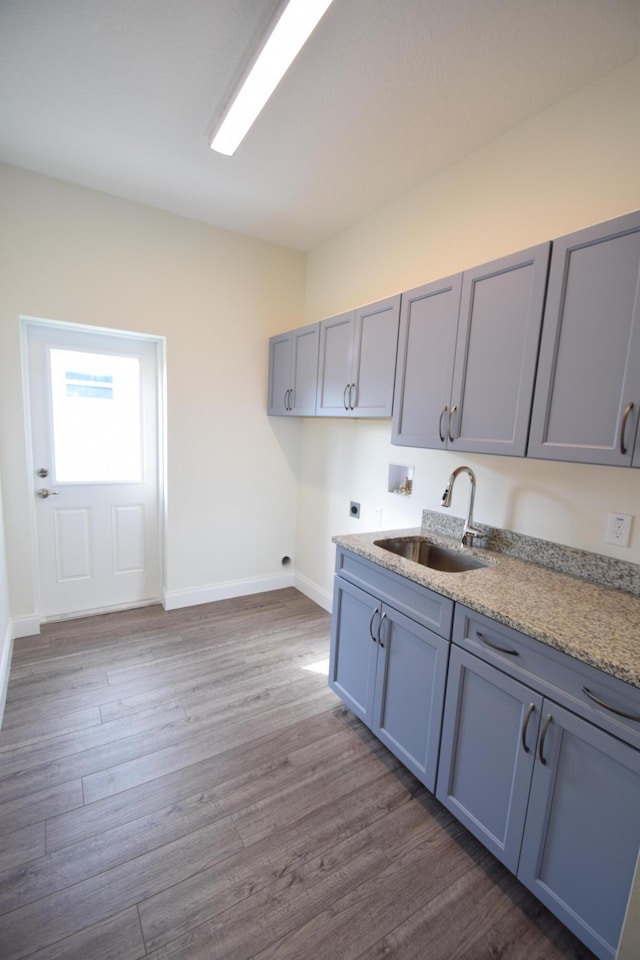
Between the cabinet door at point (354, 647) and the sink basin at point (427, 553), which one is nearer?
the cabinet door at point (354, 647)

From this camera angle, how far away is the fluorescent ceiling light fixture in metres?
1.30

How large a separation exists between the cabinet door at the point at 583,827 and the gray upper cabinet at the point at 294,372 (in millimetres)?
2216

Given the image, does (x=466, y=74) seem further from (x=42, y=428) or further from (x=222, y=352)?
(x=42, y=428)

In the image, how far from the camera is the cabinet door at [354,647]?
6.33 ft

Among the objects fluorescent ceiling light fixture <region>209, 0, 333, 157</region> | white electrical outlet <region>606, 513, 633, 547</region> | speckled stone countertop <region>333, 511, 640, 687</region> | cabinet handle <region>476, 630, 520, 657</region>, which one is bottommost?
cabinet handle <region>476, 630, 520, 657</region>

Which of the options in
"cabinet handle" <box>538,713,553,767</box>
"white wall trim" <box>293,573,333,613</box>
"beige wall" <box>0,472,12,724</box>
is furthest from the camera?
"white wall trim" <box>293,573,333,613</box>

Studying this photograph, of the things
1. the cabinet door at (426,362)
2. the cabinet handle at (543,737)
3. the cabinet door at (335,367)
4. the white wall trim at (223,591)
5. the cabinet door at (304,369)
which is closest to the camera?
the cabinet handle at (543,737)

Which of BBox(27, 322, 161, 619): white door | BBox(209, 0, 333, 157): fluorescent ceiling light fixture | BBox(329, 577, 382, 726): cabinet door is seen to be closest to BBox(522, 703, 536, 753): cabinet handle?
BBox(329, 577, 382, 726): cabinet door

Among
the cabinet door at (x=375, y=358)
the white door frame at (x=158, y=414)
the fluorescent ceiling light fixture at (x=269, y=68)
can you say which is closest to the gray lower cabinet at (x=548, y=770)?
the cabinet door at (x=375, y=358)

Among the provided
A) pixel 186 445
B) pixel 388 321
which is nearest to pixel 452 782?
pixel 388 321

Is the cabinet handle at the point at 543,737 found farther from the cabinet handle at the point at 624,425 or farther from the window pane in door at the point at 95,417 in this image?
the window pane in door at the point at 95,417

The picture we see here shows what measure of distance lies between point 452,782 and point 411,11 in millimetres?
2795

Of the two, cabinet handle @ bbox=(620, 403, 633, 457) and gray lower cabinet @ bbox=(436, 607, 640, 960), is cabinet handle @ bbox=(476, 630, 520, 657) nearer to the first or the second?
gray lower cabinet @ bbox=(436, 607, 640, 960)

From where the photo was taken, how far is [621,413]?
1.31m
